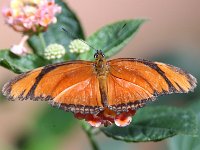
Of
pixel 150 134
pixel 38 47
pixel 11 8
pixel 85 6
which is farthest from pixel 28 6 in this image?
pixel 85 6

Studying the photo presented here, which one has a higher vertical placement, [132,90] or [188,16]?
[132,90]

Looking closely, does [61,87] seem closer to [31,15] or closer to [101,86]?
[101,86]

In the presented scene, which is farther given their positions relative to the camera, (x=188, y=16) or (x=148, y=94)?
(x=188, y=16)

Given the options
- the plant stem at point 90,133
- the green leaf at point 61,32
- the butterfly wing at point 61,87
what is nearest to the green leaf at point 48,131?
the green leaf at point 61,32

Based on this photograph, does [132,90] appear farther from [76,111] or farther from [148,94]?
[76,111]

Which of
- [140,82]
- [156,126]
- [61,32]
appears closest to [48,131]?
[61,32]

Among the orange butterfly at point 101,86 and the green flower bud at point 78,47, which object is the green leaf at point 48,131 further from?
the orange butterfly at point 101,86

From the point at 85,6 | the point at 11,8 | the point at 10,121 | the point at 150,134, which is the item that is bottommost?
the point at 10,121
